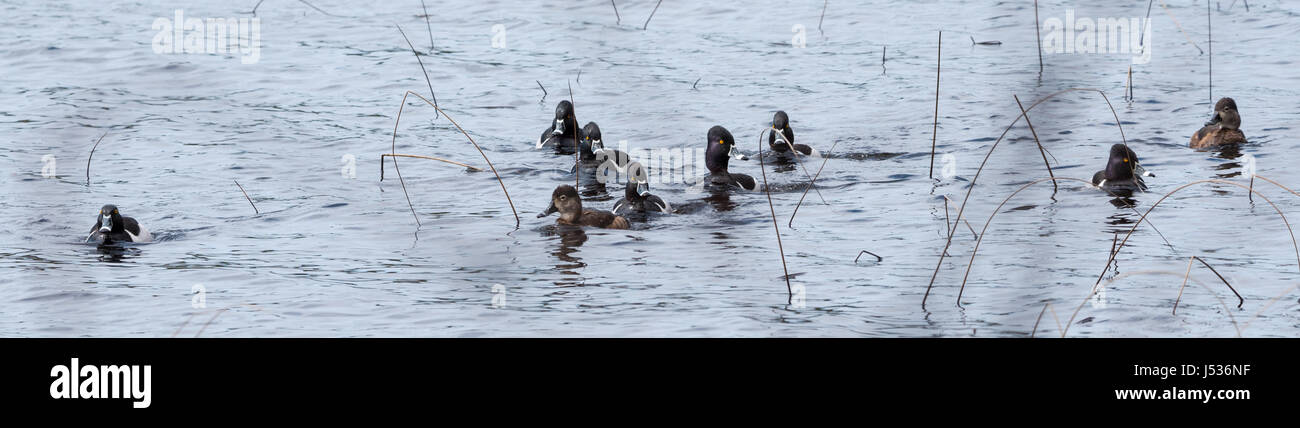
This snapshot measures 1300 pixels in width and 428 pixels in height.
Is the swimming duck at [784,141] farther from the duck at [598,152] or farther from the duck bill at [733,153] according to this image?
the duck at [598,152]

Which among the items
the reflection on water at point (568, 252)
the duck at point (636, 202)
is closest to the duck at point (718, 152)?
the duck at point (636, 202)

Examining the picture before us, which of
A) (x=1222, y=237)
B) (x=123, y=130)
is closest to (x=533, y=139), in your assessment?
(x=123, y=130)

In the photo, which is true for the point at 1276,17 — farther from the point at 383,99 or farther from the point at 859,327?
the point at 859,327

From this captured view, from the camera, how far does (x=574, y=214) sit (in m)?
10.8

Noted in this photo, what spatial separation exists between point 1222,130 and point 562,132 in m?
6.26

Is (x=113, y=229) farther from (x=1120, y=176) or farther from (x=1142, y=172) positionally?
(x=1142, y=172)

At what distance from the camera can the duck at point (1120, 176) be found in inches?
438

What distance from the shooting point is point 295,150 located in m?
14.2

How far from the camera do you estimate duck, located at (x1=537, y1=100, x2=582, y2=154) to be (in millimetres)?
14062

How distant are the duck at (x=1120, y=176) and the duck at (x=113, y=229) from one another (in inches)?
289

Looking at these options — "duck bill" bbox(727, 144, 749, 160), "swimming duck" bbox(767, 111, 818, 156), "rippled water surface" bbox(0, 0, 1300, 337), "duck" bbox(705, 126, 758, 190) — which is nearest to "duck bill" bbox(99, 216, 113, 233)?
"rippled water surface" bbox(0, 0, 1300, 337)

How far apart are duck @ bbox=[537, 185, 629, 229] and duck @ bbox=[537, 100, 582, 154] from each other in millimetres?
2995

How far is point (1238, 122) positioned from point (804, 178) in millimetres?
4139

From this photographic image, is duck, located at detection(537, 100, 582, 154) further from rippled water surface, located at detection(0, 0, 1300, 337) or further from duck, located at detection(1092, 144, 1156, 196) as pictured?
duck, located at detection(1092, 144, 1156, 196)
